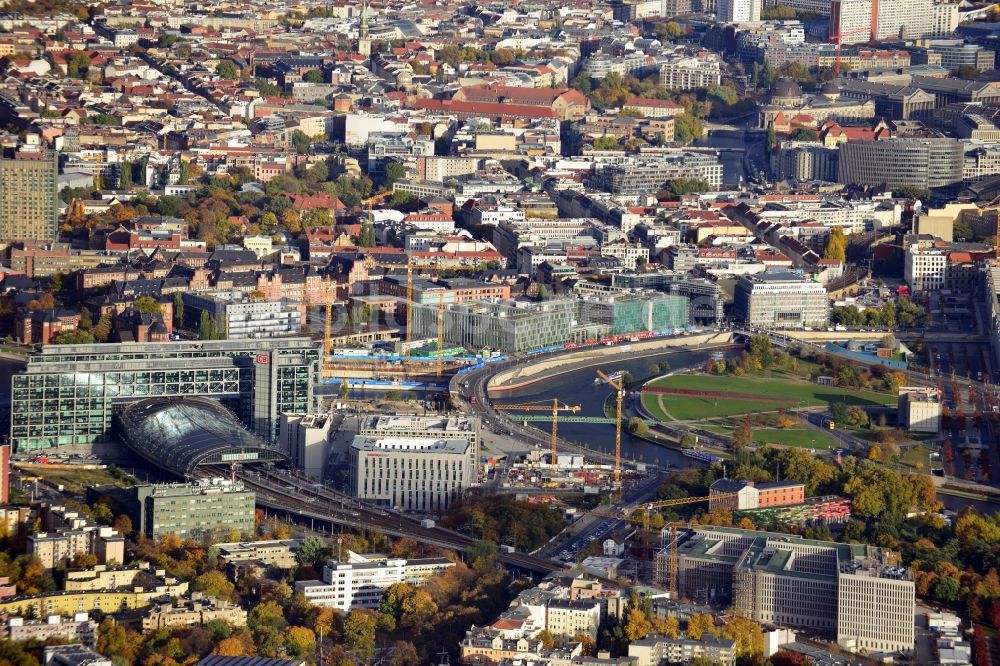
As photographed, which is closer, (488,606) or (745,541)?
(488,606)

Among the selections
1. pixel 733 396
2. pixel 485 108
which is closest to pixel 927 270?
pixel 733 396

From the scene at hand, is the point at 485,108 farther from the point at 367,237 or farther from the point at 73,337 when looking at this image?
the point at 73,337

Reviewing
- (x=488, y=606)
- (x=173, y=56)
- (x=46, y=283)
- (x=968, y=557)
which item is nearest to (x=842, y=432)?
(x=968, y=557)

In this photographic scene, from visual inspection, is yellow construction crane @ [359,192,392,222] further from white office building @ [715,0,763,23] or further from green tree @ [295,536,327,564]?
A: white office building @ [715,0,763,23]

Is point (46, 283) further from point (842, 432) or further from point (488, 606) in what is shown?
point (488, 606)

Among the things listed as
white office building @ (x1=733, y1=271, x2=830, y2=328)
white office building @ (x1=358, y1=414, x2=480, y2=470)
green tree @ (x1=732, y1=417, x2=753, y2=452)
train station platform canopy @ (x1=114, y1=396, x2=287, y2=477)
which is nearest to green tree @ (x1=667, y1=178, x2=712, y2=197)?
white office building @ (x1=733, y1=271, x2=830, y2=328)
